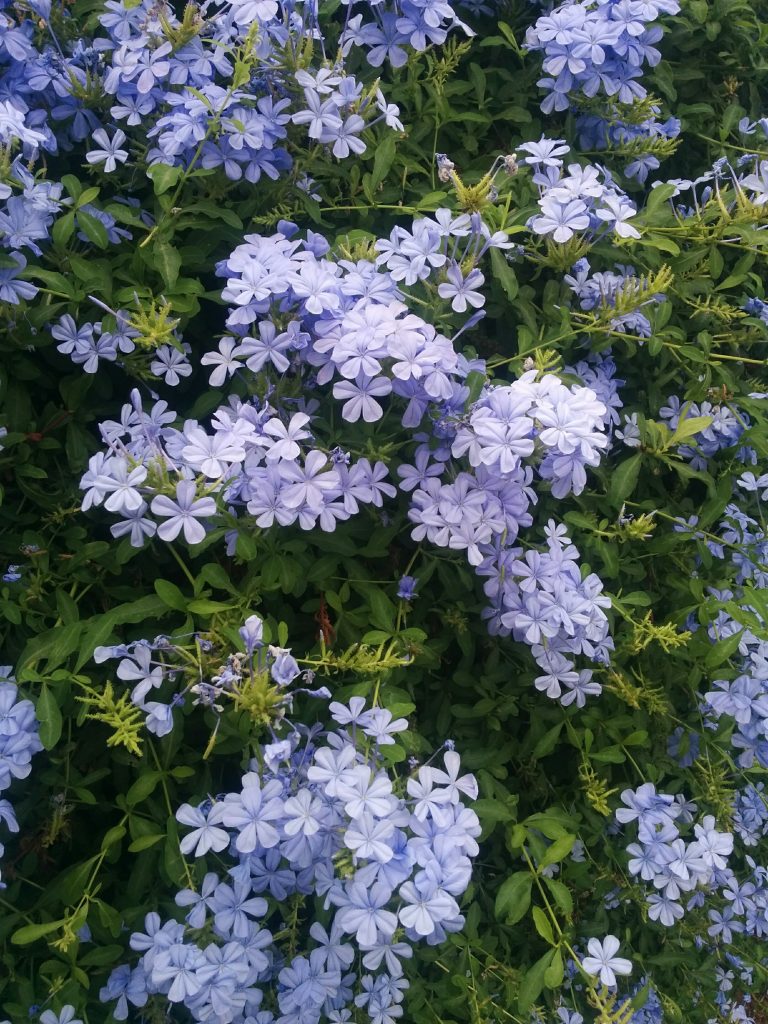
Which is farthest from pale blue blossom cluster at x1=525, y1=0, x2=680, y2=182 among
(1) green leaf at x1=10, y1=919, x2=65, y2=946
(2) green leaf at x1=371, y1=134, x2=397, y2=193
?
(1) green leaf at x1=10, y1=919, x2=65, y2=946

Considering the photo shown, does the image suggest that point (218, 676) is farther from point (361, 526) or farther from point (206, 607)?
point (361, 526)

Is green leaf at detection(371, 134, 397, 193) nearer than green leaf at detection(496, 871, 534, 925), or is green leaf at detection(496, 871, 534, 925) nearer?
green leaf at detection(496, 871, 534, 925)

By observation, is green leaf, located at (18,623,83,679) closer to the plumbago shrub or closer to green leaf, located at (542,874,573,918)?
the plumbago shrub

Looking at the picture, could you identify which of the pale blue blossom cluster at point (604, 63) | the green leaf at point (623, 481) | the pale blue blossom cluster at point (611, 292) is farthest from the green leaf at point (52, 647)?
the pale blue blossom cluster at point (604, 63)

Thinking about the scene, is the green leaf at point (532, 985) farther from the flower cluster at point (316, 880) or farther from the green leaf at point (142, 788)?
the green leaf at point (142, 788)

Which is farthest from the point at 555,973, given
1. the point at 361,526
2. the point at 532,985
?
the point at 361,526

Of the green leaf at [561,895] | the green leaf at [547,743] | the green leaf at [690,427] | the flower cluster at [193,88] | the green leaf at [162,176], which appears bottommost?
the green leaf at [561,895]
